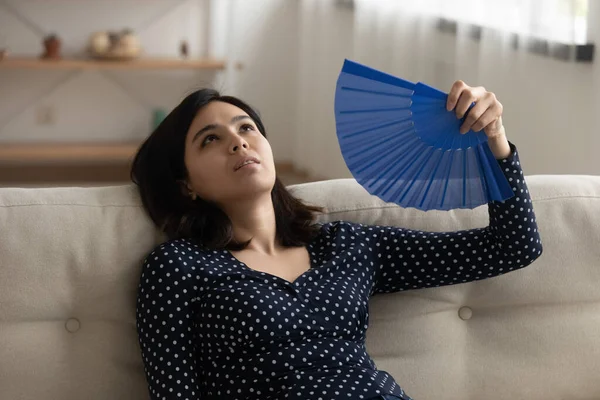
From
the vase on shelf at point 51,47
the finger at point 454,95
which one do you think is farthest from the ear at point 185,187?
the vase on shelf at point 51,47

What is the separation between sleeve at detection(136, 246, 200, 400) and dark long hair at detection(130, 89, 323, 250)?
0.15 metres

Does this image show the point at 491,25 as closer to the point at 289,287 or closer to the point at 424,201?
the point at 424,201

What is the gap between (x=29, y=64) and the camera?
4773 mm

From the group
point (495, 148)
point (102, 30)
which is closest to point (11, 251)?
point (495, 148)

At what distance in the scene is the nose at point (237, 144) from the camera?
168 centimetres

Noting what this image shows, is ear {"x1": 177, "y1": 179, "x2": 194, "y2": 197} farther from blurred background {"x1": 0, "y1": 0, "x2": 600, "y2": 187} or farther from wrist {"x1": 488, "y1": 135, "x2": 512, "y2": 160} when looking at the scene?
blurred background {"x1": 0, "y1": 0, "x2": 600, "y2": 187}

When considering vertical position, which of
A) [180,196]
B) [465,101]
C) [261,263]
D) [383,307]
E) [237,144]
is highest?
[465,101]

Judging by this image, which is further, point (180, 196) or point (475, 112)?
Answer: point (180, 196)

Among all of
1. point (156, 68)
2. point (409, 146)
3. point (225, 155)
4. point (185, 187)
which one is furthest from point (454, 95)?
point (156, 68)

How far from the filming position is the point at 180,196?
1.74 m

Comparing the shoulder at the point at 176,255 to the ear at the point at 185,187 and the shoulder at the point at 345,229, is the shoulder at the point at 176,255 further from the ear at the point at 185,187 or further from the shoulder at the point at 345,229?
the shoulder at the point at 345,229

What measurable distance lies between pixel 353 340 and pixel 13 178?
3.80 m

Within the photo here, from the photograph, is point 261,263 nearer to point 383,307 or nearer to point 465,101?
point 383,307

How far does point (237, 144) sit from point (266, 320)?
350 millimetres
